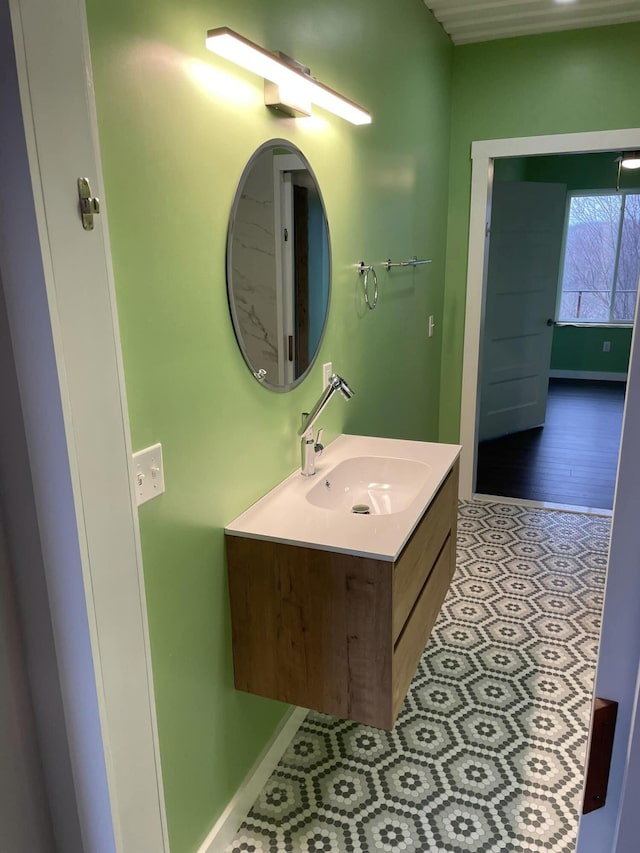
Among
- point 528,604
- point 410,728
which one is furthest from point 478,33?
point 410,728

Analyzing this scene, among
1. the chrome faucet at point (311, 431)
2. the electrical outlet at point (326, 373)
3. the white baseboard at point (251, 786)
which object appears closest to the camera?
the white baseboard at point (251, 786)

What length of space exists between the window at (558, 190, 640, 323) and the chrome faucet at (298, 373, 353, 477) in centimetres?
606

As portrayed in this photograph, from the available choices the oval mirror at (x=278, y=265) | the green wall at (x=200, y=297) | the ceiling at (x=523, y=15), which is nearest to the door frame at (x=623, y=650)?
the green wall at (x=200, y=297)

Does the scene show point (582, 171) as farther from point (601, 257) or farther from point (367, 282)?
point (367, 282)

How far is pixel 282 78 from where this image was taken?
1488 millimetres

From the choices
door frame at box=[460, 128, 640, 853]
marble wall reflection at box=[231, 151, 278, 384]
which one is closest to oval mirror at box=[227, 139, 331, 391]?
marble wall reflection at box=[231, 151, 278, 384]

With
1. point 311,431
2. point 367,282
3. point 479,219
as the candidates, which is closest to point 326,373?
point 311,431

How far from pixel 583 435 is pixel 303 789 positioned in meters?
4.25

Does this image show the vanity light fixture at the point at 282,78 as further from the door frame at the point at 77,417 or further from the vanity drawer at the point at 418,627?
the vanity drawer at the point at 418,627

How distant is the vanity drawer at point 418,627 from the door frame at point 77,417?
0.61 m

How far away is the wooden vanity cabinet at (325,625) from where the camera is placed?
1473 mm

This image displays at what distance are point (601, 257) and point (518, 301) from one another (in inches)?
123

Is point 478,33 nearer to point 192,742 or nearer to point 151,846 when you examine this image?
point 192,742

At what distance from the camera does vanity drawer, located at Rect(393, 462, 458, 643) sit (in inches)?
59.1
